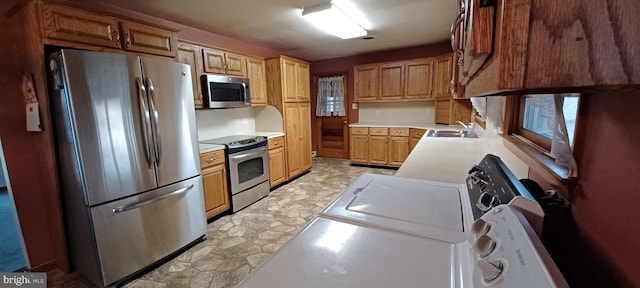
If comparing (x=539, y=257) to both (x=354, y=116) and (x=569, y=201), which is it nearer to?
(x=569, y=201)

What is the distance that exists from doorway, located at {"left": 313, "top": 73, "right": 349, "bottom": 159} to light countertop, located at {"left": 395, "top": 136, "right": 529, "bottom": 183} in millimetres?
3132

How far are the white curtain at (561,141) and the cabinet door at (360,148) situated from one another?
13.8 feet

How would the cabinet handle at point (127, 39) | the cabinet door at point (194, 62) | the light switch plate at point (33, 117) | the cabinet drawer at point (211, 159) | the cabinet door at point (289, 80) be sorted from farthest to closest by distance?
the cabinet door at point (289, 80) → the cabinet door at point (194, 62) → the cabinet drawer at point (211, 159) → the cabinet handle at point (127, 39) → the light switch plate at point (33, 117)

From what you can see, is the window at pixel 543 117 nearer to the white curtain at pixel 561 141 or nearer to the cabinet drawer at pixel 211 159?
the white curtain at pixel 561 141

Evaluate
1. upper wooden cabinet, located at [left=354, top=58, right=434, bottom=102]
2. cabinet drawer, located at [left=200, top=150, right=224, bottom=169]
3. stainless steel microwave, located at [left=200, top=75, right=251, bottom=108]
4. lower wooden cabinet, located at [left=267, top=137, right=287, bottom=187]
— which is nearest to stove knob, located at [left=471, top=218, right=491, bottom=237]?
cabinet drawer, located at [left=200, top=150, right=224, bottom=169]

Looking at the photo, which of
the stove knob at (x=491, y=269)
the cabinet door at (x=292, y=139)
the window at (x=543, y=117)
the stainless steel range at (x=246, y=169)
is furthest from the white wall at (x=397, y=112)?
the stove knob at (x=491, y=269)

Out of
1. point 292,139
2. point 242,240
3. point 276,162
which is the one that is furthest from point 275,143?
point 242,240

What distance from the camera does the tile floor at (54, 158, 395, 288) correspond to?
195 centimetres

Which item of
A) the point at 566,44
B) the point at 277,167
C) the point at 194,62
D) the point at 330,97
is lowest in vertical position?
the point at 277,167

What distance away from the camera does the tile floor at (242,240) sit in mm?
1952

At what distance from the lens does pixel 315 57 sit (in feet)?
17.7

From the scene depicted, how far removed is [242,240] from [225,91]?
1.80m

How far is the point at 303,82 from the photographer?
4.40 metres

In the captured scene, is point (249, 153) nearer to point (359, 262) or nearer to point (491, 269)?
point (359, 262)
